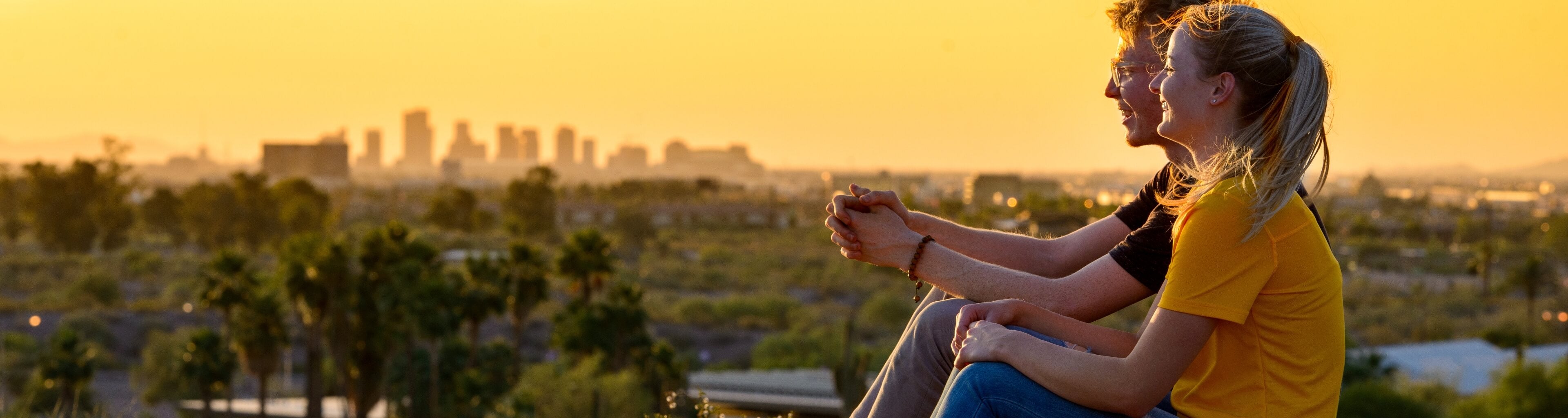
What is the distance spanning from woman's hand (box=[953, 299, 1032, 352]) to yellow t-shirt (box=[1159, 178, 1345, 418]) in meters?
0.35

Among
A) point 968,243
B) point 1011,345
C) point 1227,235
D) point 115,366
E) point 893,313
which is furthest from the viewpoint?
point 893,313

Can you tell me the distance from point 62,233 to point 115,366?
3603 cm

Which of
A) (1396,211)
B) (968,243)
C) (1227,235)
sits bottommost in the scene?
(1396,211)

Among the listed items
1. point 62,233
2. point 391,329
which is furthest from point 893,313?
point 62,233

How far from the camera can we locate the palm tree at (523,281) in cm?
2441

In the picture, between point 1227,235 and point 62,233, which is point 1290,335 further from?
point 62,233

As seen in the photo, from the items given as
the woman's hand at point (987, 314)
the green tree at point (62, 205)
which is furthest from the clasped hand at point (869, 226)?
the green tree at point (62, 205)

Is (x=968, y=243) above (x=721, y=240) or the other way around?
above

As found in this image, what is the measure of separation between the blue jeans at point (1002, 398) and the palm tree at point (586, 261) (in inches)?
904

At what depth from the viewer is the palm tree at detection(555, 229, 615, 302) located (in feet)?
81.0

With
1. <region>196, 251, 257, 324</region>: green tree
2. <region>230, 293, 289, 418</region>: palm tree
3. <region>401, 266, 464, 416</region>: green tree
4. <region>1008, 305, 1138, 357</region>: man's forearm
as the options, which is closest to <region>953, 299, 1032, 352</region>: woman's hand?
<region>1008, 305, 1138, 357</region>: man's forearm

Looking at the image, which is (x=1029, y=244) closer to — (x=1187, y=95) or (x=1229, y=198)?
(x=1187, y=95)

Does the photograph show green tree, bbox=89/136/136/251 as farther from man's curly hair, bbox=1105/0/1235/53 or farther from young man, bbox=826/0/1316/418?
man's curly hair, bbox=1105/0/1235/53

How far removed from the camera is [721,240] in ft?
251
